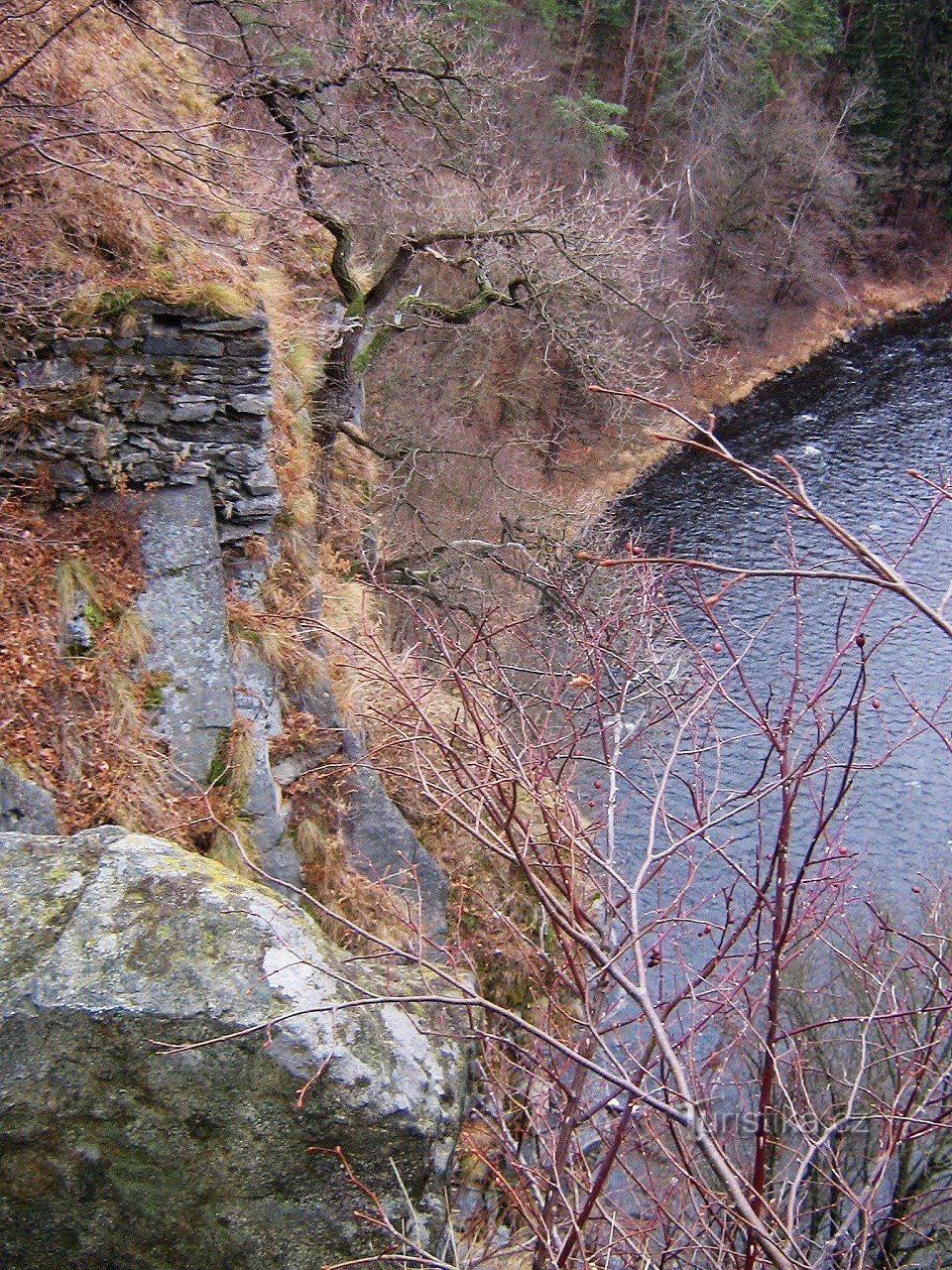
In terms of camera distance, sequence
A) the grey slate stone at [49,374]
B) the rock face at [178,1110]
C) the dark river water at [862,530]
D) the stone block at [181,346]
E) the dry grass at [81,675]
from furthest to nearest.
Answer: the dark river water at [862,530] < the stone block at [181,346] < the grey slate stone at [49,374] < the dry grass at [81,675] < the rock face at [178,1110]

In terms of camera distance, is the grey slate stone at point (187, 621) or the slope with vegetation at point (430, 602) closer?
the slope with vegetation at point (430, 602)

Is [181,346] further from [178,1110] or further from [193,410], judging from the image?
[178,1110]

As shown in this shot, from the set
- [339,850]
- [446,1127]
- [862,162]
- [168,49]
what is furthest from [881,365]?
[446,1127]

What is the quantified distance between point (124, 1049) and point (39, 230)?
4187 millimetres

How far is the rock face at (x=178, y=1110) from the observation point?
2.99 meters

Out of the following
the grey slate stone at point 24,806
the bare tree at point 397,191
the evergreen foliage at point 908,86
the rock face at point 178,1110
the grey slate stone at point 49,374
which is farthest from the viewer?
the evergreen foliage at point 908,86

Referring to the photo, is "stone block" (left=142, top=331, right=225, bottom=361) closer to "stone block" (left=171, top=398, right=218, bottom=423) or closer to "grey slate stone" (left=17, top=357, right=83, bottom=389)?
"stone block" (left=171, top=398, right=218, bottom=423)

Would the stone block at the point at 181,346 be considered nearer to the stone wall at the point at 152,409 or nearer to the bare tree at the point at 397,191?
the stone wall at the point at 152,409

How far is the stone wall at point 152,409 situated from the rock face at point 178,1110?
277 centimetres

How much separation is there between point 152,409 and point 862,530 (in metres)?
14.8

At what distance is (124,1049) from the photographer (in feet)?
9.87

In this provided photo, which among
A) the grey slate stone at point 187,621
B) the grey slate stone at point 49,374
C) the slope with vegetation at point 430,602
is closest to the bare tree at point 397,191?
the slope with vegetation at point 430,602

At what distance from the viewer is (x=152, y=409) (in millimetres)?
5387

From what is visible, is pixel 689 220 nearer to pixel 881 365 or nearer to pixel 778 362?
pixel 778 362
